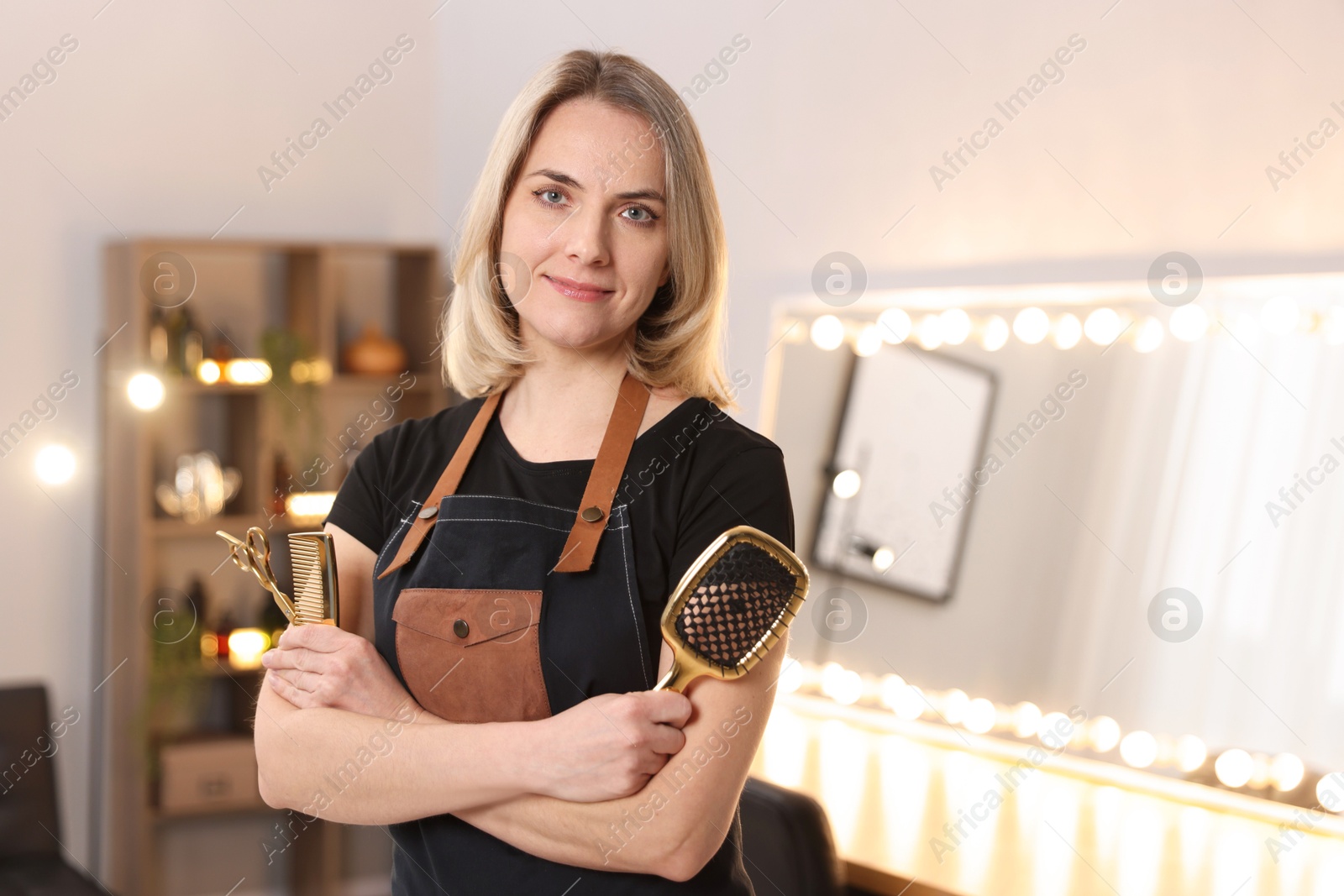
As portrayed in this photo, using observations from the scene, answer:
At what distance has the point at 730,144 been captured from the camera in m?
2.73

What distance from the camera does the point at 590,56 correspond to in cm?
108

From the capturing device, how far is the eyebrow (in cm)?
103

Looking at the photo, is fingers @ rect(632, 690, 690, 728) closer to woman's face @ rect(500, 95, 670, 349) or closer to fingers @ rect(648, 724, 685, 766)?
fingers @ rect(648, 724, 685, 766)

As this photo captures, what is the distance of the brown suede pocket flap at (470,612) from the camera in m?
1.04

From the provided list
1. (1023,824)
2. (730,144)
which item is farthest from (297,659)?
(730,144)

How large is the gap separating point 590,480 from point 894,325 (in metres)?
1.46

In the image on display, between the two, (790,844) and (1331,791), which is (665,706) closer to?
(790,844)

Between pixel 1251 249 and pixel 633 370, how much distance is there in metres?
1.26

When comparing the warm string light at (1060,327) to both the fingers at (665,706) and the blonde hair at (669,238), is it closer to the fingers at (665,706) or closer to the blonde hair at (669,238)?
the blonde hair at (669,238)

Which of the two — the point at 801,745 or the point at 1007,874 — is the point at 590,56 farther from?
the point at 801,745

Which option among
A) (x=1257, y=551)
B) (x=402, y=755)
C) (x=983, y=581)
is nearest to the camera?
(x=402, y=755)

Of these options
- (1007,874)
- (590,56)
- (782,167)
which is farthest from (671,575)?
(782,167)

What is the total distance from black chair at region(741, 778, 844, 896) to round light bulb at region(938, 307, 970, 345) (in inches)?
46.6

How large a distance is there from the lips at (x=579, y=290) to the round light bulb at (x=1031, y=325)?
1.35 meters
